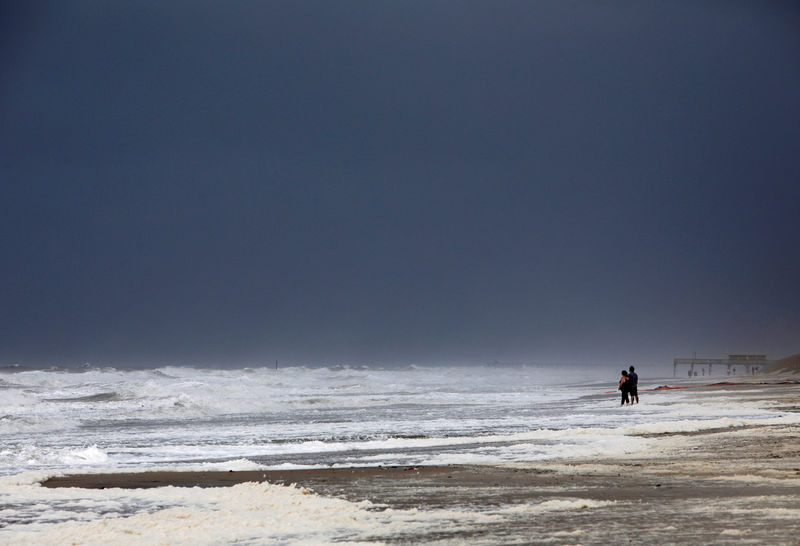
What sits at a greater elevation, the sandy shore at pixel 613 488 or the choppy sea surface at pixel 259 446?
the sandy shore at pixel 613 488

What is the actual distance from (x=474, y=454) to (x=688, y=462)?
396cm

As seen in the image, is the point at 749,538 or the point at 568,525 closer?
the point at 749,538

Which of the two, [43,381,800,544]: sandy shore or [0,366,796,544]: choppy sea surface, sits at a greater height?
[43,381,800,544]: sandy shore

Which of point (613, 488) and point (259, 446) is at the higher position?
point (613, 488)

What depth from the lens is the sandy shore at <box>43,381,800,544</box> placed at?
7191 millimetres

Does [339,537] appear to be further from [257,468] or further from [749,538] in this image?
[257,468]

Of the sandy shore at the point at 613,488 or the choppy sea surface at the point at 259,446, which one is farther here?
the choppy sea surface at the point at 259,446

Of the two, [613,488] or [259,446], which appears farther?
[259,446]

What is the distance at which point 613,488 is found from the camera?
1008cm

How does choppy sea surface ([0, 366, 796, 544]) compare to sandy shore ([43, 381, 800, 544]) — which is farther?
choppy sea surface ([0, 366, 796, 544])

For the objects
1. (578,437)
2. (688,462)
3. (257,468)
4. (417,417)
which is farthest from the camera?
(417,417)

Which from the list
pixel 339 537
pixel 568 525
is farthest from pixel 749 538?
pixel 339 537

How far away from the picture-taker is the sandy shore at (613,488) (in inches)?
283

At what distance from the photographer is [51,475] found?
43.8ft
